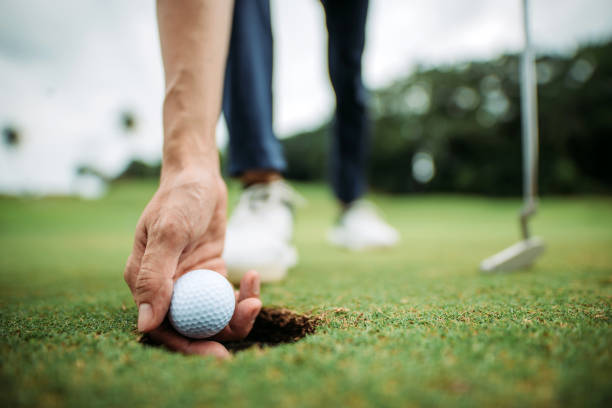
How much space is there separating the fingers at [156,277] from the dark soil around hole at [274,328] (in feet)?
1.02

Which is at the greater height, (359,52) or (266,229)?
(359,52)

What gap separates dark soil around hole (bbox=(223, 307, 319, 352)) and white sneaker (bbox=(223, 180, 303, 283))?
0.43 meters

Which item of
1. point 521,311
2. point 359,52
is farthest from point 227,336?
point 359,52

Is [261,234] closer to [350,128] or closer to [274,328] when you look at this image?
[274,328]

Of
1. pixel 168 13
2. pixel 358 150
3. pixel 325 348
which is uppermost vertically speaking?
pixel 168 13

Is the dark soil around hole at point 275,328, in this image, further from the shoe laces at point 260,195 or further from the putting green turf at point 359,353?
the shoe laces at point 260,195

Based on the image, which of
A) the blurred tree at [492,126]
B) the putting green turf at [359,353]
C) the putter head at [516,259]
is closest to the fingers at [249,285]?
the putting green turf at [359,353]

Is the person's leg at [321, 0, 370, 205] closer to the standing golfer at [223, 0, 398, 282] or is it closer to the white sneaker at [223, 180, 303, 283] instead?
the standing golfer at [223, 0, 398, 282]

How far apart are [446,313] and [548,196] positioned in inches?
773

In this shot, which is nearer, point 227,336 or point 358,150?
point 227,336

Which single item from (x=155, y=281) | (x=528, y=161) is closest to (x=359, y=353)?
(x=155, y=281)

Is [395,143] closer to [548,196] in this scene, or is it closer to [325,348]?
[548,196]

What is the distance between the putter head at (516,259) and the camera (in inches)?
68.6

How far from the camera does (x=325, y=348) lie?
30.2 inches
